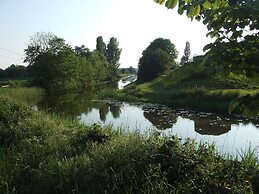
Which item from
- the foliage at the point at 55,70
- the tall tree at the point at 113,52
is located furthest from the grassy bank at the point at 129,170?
the tall tree at the point at 113,52

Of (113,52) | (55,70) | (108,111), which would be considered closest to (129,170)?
(108,111)

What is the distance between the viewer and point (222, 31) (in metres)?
2.44

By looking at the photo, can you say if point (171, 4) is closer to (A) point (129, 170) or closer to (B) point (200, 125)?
(A) point (129, 170)

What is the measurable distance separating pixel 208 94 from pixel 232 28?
2895cm

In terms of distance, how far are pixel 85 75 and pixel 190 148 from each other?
69.3 metres

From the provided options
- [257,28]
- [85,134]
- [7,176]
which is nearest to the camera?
[257,28]

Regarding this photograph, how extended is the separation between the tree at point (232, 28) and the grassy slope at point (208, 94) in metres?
0.15

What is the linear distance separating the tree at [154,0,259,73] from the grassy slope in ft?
0.49

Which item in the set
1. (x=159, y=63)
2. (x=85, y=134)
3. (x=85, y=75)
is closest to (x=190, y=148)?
(x=85, y=134)

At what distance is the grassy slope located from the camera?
211 cm

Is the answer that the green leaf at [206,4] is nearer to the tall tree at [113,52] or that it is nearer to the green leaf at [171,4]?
the green leaf at [171,4]

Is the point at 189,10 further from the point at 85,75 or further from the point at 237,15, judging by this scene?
the point at 85,75

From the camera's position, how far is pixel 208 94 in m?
30.6

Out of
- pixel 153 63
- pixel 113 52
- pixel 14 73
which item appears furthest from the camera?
pixel 113 52
